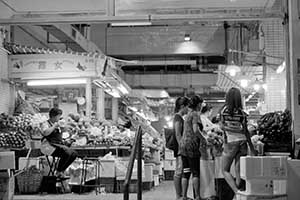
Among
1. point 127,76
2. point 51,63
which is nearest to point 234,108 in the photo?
point 51,63

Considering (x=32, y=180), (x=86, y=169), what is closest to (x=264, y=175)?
(x=86, y=169)

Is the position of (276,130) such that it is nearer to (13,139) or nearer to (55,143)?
(55,143)

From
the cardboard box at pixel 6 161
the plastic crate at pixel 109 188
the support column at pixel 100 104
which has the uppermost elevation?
the support column at pixel 100 104

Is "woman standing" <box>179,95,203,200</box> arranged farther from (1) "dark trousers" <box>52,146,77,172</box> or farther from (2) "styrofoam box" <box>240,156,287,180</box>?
(1) "dark trousers" <box>52,146,77,172</box>

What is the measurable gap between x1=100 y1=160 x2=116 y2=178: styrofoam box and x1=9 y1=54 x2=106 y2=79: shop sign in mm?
2268

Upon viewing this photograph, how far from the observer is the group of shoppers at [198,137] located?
240 inches

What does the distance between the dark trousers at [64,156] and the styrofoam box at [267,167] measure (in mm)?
4565

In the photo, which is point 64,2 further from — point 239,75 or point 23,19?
point 239,75

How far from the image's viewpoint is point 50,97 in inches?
540

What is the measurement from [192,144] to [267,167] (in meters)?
2.14

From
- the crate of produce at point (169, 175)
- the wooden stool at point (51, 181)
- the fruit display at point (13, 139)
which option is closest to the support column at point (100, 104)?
the crate of produce at point (169, 175)

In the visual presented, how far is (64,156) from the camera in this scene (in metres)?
8.70

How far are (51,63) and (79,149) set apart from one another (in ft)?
6.98

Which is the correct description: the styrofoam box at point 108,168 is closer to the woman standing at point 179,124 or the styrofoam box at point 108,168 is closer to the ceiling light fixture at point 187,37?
the woman standing at point 179,124
